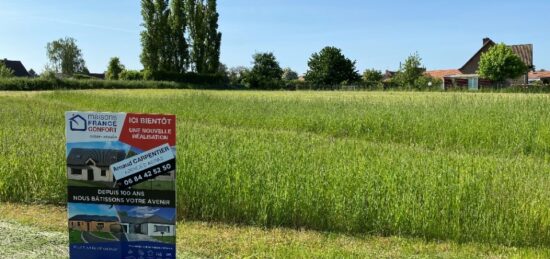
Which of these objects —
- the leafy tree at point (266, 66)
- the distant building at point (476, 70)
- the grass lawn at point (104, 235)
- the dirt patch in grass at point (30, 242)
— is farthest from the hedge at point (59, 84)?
the grass lawn at point (104, 235)

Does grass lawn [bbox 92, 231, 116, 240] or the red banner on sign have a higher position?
the red banner on sign

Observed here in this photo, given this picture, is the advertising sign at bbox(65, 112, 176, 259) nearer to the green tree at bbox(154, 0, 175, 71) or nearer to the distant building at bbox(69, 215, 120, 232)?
the distant building at bbox(69, 215, 120, 232)

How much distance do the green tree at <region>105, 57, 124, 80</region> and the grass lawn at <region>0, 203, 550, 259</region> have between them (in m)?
69.4

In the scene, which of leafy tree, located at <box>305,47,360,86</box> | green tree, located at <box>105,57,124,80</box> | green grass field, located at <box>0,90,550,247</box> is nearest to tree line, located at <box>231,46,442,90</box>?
leafy tree, located at <box>305,47,360,86</box>

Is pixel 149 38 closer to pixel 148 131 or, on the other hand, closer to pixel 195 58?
pixel 195 58

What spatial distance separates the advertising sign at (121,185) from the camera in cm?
350

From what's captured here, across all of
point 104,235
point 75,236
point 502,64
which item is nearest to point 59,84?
point 502,64

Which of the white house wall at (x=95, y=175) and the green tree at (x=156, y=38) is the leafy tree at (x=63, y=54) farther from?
the white house wall at (x=95, y=175)

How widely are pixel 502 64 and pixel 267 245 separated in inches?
2497

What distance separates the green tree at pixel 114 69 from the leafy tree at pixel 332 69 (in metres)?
30.4

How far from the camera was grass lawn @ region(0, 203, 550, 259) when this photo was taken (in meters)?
4.94

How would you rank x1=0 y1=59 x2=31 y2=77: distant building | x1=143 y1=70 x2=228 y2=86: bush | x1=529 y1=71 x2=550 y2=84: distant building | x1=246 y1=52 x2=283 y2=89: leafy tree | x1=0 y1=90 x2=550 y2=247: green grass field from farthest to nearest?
1. x1=0 y1=59 x2=31 y2=77: distant building
2. x1=246 y1=52 x2=283 y2=89: leafy tree
3. x1=529 y1=71 x2=550 y2=84: distant building
4. x1=143 y1=70 x2=228 y2=86: bush
5. x1=0 y1=90 x2=550 y2=247: green grass field

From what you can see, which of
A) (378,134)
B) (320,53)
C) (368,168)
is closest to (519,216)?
(368,168)

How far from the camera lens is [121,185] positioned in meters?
3.58
